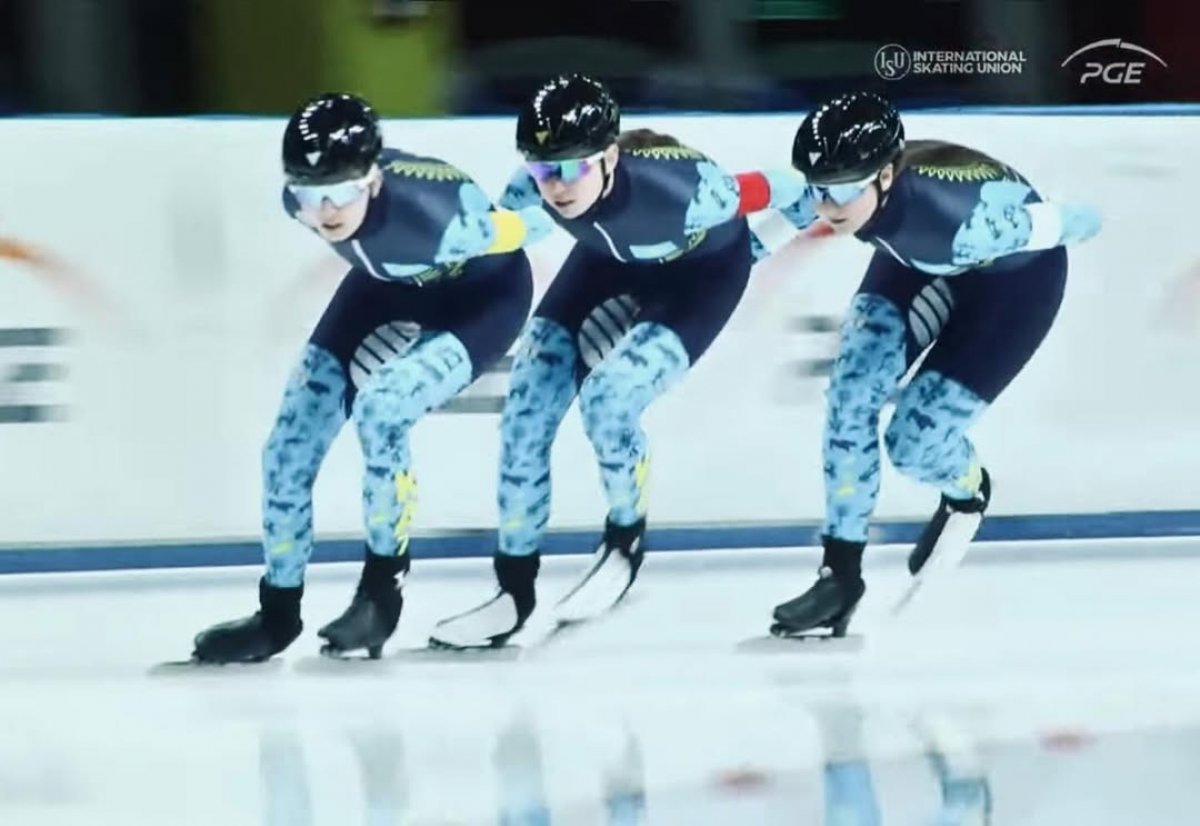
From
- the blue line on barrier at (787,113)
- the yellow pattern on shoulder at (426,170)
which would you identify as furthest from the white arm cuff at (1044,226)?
the yellow pattern on shoulder at (426,170)

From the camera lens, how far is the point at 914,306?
8.72 feet

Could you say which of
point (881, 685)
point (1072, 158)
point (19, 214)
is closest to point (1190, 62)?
point (1072, 158)

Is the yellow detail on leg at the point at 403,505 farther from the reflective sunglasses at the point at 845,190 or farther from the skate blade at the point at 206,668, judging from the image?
the reflective sunglasses at the point at 845,190

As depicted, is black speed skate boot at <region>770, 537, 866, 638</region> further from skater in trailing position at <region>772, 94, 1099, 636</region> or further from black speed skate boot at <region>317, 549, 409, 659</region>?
black speed skate boot at <region>317, 549, 409, 659</region>

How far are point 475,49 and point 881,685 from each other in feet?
4.09

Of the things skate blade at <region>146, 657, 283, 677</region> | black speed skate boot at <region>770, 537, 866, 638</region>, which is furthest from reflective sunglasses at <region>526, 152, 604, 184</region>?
skate blade at <region>146, 657, 283, 677</region>

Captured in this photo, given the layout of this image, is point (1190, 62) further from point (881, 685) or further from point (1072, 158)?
point (881, 685)

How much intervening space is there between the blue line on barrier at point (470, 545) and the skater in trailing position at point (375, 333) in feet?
0.25

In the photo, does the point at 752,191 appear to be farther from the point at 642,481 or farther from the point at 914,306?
the point at 642,481

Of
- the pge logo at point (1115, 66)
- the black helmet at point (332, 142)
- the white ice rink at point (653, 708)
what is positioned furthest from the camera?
the pge logo at point (1115, 66)

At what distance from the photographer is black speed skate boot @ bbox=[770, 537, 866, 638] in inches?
104

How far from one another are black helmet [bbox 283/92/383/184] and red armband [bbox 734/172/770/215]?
598 millimetres

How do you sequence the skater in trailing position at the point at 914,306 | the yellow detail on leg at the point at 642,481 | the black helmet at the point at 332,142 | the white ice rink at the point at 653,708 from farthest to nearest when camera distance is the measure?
the yellow detail on leg at the point at 642,481 → the skater in trailing position at the point at 914,306 → the black helmet at the point at 332,142 → the white ice rink at the point at 653,708

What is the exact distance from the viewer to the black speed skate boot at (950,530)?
2754 millimetres
